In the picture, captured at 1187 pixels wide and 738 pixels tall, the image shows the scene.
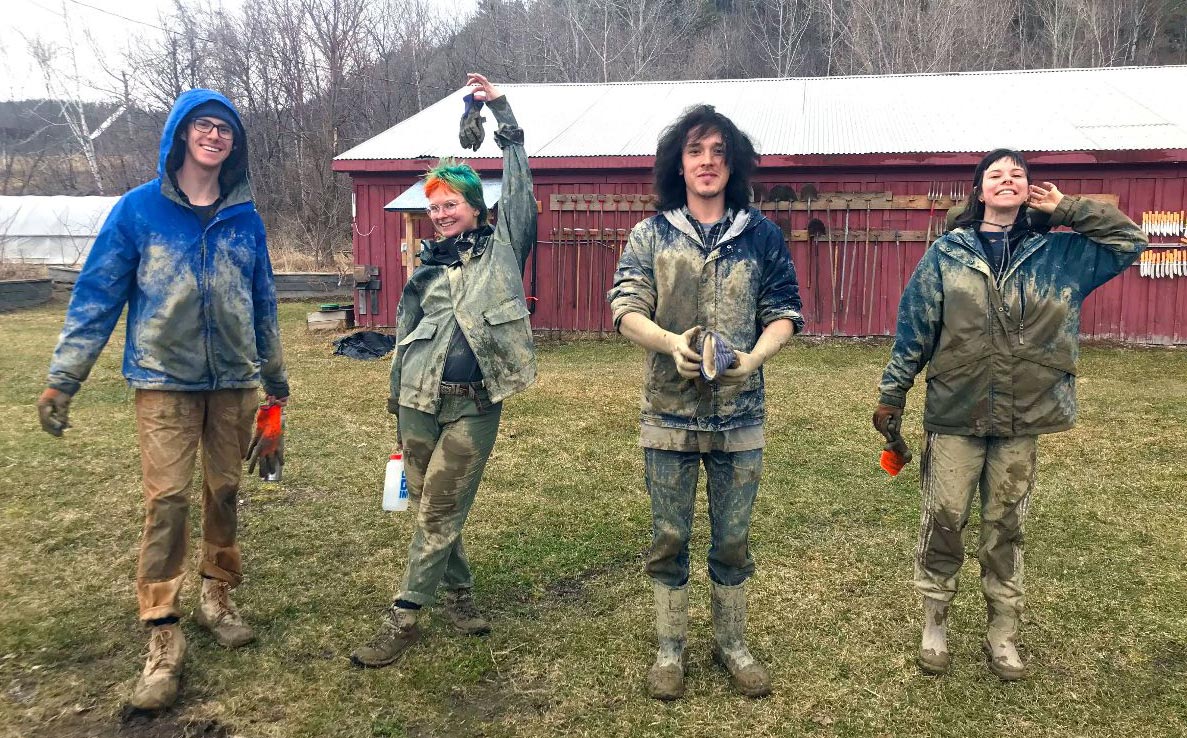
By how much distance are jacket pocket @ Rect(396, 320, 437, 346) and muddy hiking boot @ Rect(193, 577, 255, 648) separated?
1.30 metres

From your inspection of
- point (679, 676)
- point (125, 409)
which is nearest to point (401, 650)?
point (679, 676)

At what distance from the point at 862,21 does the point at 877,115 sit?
22.0 meters

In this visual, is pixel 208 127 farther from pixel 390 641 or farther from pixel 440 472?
pixel 390 641

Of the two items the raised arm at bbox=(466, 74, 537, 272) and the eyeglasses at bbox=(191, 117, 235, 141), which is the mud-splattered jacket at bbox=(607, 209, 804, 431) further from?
the eyeglasses at bbox=(191, 117, 235, 141)

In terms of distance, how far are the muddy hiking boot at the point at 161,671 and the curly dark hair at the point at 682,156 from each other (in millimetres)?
2313

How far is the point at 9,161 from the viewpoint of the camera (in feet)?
94.8

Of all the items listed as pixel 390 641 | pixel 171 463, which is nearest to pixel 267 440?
pixel 171 463

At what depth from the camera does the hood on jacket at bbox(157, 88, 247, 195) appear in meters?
2.93

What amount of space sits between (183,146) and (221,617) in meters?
1.83

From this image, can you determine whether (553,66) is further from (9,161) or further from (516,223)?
(516,223)

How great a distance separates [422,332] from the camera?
3.03 m

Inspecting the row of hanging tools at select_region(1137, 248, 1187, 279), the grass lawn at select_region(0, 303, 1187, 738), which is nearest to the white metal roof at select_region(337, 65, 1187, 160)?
the row of hanging tools at select_region(1137, 248, 1187, 279)

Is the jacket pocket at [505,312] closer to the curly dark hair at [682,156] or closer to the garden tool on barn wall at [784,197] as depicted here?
the curly dark hair at [682,156]

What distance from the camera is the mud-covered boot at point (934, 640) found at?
2947mm
